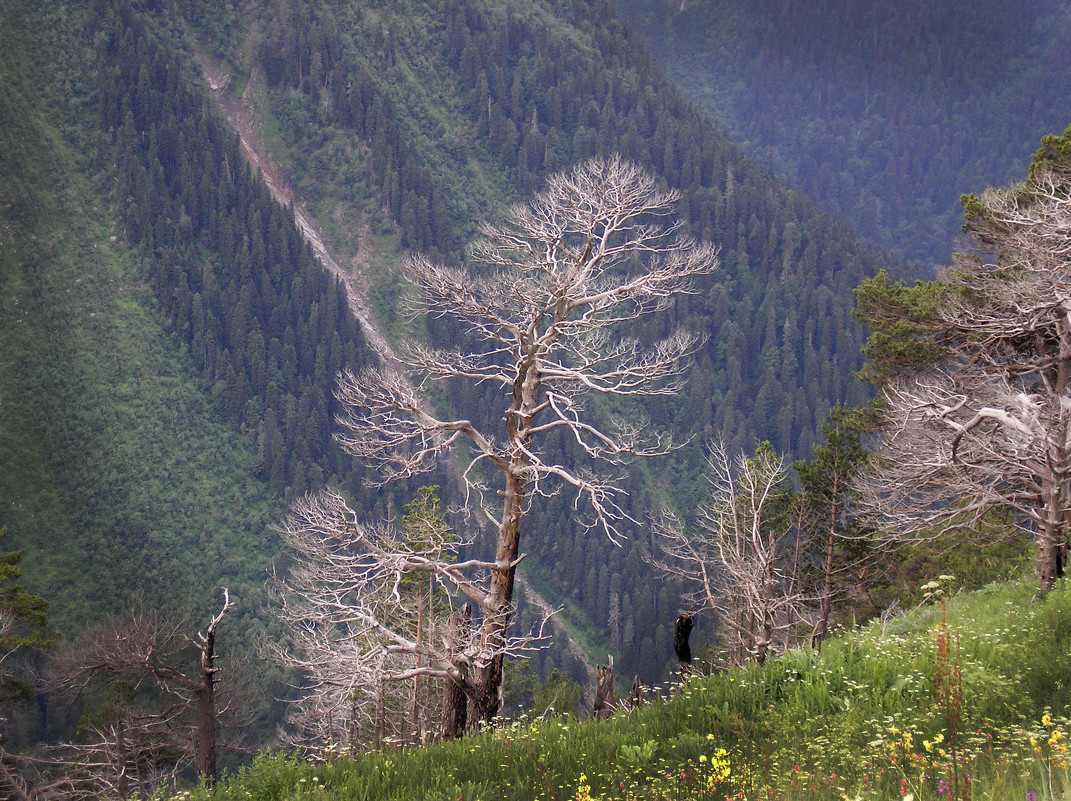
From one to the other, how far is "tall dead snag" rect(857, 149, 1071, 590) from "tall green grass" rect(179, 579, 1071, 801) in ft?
15.2

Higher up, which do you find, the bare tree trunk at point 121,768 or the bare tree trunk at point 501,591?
the bare tree trunk at point 501,591

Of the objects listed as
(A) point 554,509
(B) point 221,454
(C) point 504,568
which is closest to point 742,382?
(A) point 554,509

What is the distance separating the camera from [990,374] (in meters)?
20.2

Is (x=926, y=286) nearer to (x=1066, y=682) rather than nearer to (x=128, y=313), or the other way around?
(x=1066, y=682)

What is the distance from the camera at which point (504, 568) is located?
1290 cm

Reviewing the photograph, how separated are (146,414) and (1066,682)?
165499 millimetres

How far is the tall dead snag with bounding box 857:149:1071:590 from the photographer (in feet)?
41.1

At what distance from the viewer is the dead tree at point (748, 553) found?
18422mm

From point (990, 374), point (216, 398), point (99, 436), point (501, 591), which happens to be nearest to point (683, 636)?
point (501, 591)

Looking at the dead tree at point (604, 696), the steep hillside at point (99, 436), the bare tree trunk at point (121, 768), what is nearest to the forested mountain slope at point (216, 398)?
the steep hillside at point (99, 436)

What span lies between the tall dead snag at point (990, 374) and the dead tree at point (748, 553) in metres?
2.87

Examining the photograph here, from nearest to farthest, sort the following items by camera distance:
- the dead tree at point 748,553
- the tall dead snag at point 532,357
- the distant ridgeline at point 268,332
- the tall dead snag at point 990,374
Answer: the tall dead snag at point 990,374, the tall dead snag at point 532,357, the dead tree at point 748,553, the distant ridgeline at point 268,332

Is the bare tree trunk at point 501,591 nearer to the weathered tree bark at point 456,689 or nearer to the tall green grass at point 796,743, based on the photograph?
the weathered tree bark at point 456,689

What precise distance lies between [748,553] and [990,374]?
1001cm
